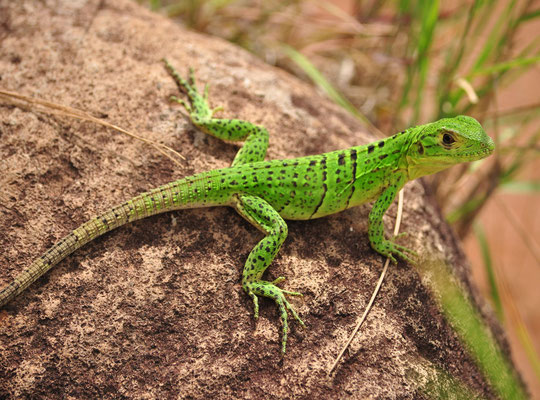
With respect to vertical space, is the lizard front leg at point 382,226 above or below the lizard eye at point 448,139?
below

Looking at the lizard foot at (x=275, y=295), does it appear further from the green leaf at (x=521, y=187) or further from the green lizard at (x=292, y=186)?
the green leaf at (x=521, y=187)

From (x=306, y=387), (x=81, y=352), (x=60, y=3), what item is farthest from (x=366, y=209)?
(x=60, y=3)

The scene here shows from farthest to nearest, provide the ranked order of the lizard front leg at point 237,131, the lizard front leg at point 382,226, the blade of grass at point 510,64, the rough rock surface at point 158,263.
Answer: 1. the blade of grass at point 510,64
2. the lizard front leg at point 237,131
3. the lizard front leg at point 382,226
4. the rough rock surface at point 158,263

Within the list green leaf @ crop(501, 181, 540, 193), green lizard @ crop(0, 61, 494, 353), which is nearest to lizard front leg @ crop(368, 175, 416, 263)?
green lizard @ crop(0, 61, 494, 353)

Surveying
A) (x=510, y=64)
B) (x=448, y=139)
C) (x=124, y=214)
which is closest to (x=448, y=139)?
(x=448, y=139)

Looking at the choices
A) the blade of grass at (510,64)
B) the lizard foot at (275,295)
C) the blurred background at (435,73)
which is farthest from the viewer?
the blurred background at (435,73)

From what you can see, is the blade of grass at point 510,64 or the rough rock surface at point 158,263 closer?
the rough rock surface at point 158,263

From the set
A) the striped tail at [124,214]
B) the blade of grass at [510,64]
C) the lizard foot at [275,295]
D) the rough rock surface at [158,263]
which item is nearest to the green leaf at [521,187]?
the blade of grass at [510,64]

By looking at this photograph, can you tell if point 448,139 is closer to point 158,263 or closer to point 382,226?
point 382,226
